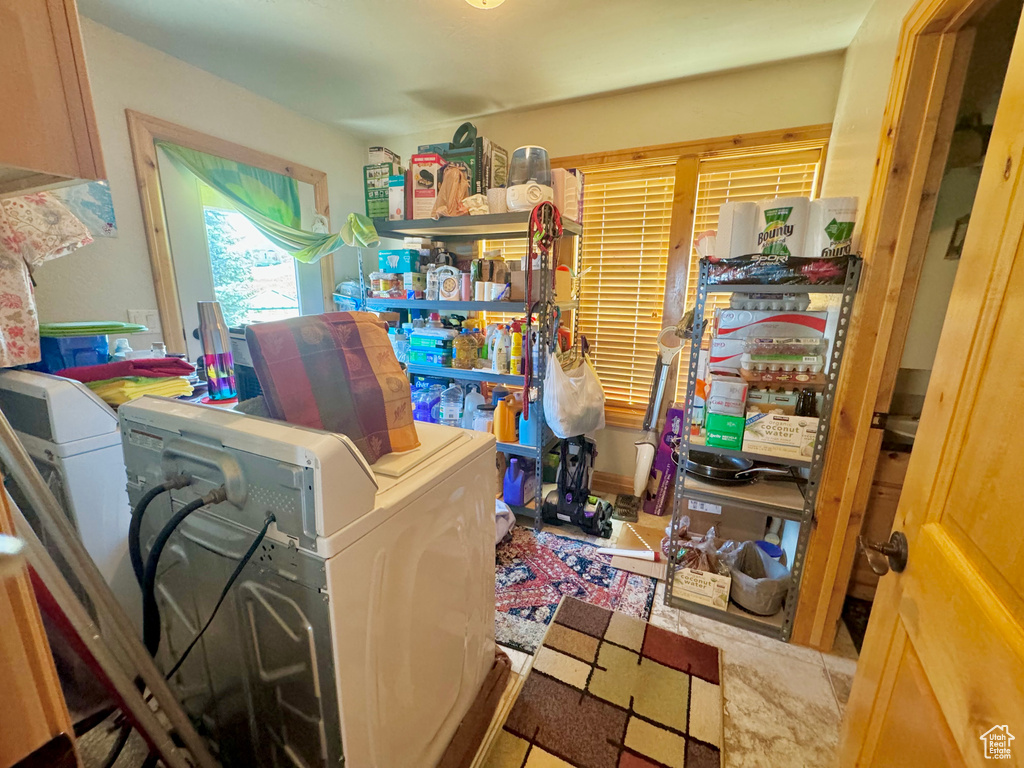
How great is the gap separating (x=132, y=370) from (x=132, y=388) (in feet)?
0.23

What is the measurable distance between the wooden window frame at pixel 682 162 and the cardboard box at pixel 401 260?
1041 mm

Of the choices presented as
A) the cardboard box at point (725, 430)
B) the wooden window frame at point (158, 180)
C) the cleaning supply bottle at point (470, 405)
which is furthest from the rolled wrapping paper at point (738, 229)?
the wooden window frame at point (158, 180)

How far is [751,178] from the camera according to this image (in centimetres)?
219

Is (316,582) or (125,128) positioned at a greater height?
(125,128)

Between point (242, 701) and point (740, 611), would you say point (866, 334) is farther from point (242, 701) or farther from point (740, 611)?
point (242, 701)

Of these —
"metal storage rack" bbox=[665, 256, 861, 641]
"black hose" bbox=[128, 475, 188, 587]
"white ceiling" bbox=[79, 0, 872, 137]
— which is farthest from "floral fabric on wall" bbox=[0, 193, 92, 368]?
"metal storage rack" bbox=[665, 256, 861, 641]

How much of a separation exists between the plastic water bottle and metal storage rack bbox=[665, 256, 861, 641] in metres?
1.29

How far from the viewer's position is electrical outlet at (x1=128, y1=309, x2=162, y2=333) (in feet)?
6.48

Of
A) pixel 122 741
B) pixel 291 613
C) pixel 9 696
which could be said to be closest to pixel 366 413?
pixel 291 613

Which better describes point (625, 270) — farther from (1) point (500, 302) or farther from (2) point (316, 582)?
(2) point (316, 582)

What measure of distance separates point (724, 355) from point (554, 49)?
5.16 feet

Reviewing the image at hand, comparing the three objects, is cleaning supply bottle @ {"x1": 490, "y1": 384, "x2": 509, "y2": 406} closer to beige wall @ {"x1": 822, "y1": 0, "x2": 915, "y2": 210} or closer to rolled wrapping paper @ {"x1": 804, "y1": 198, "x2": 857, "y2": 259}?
rolled wrapping paper @ {"x1": 804, "y1": 198, "x2": 857, "y2": 259}

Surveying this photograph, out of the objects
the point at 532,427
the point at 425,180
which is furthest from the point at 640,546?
the point at 425,180

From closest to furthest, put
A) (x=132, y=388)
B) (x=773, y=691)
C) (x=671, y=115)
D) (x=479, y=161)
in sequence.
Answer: (x=132, y=388) → (x=773, y=691) → (x=479, y=161) → (x=671, y=115)
